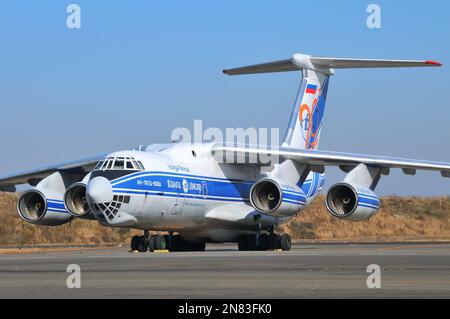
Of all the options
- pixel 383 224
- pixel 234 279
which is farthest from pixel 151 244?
pixel 383 224

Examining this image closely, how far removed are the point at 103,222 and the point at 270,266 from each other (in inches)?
371

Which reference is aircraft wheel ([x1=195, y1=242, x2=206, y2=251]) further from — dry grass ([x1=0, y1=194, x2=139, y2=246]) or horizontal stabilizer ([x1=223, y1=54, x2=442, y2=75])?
dry grass ([x1=0, y1=194, x2=139, y2=246])

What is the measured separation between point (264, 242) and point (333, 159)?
3648mm

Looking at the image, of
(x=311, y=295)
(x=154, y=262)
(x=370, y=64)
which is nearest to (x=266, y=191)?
(x=370, y=64)

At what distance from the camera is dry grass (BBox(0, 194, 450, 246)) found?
45.9 metres

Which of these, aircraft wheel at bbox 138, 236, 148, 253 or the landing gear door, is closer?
the landing gear door

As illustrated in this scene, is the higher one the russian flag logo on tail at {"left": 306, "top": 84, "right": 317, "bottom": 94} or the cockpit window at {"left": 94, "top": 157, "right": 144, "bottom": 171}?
the russian flag logo on tail at {"left": 306, "top": 84, "right": 317, "bottom": 94}

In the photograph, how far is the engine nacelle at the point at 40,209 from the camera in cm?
2941

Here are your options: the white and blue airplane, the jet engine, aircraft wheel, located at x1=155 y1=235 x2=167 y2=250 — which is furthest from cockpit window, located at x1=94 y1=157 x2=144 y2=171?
the jet engine

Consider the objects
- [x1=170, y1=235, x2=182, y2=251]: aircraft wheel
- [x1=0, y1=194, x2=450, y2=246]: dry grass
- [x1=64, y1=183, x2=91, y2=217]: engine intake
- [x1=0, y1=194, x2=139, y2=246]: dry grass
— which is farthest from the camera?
[x1=0, y1=194, x2=450, y2=246]: dry grass

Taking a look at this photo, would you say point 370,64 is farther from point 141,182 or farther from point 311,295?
point 311,295

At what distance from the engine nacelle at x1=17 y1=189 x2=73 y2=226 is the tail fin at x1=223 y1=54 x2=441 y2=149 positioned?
7.79m

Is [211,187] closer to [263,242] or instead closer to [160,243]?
[160,243]

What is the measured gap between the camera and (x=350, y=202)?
28141mm
